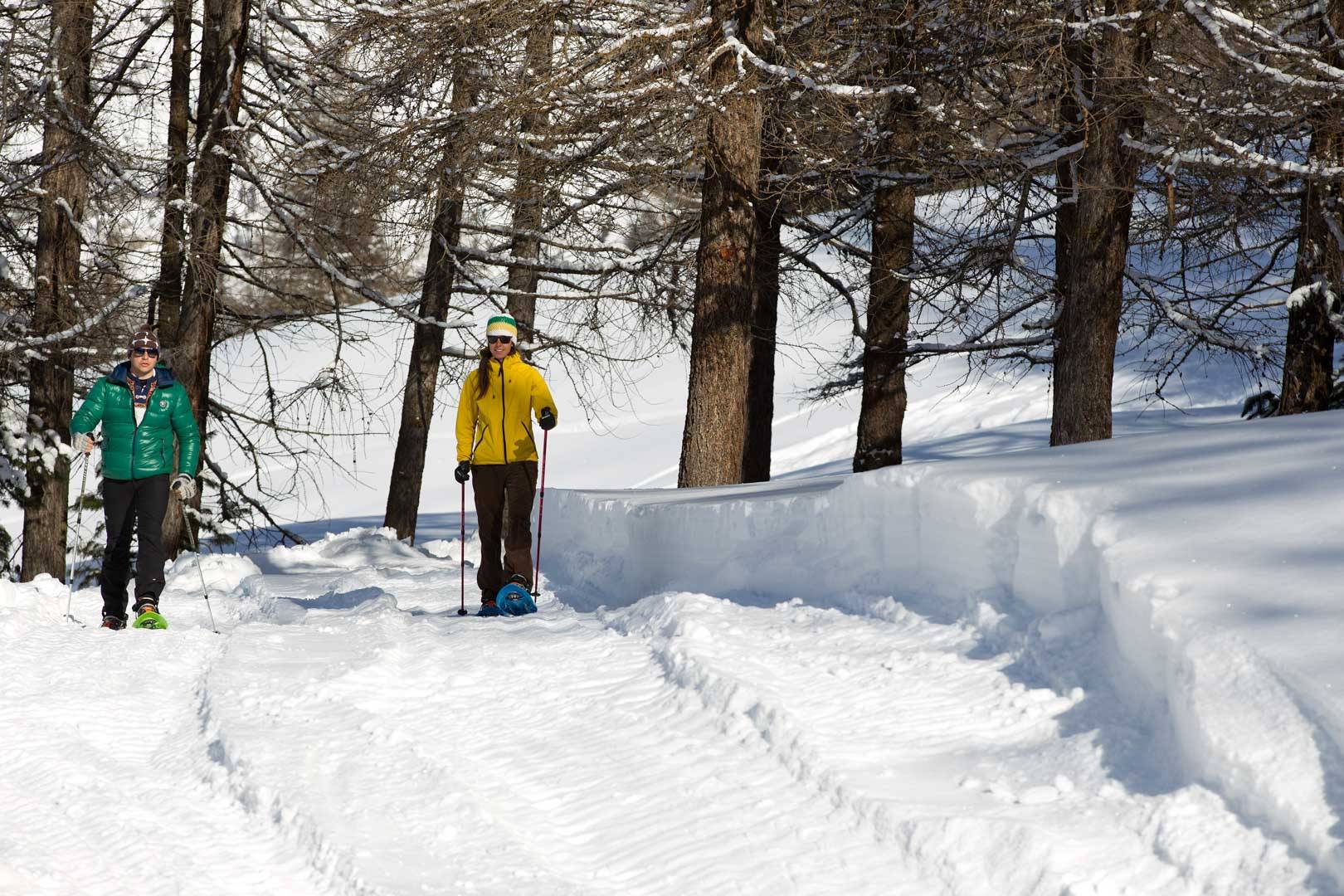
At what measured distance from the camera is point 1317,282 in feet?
34.8

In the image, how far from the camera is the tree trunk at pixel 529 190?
32.4ft

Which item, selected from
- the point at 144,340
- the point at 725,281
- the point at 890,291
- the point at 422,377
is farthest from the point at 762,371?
the point at 144,340

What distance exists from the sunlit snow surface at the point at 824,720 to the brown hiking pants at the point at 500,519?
47.0 inches

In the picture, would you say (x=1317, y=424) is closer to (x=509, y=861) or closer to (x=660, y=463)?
(x=509, y=861)

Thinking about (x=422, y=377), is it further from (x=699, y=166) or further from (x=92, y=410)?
(x=92, y=410)

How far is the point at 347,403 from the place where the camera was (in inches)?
640

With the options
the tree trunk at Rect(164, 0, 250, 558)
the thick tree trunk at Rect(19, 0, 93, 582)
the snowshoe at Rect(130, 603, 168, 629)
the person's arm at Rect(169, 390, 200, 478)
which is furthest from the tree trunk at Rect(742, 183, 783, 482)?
the snowshoe at Rect(130, 603, 168, 629)

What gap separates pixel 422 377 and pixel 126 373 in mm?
7332

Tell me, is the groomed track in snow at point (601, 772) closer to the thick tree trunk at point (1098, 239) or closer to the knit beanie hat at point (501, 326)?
the knit beanie hat at point (501, 326)

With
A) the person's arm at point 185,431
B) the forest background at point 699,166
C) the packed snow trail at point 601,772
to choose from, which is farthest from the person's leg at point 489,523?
the forest background at point 699,166

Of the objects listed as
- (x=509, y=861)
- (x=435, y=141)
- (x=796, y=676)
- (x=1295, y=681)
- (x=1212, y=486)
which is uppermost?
(x=435, y=141)

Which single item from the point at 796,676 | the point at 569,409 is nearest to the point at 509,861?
the point at 796,676

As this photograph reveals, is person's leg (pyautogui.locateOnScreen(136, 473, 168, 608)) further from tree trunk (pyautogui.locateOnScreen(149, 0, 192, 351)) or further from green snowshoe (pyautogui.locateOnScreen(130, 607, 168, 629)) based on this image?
tree trunk (pyautogui.locateOnScreen(149, 0, 192, 351))

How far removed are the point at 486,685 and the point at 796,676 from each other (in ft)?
4.77
